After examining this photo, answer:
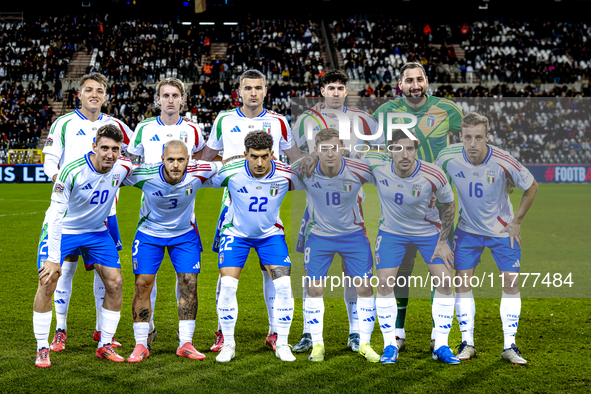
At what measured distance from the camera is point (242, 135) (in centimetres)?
526

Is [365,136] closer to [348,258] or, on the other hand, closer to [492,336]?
[348,258]

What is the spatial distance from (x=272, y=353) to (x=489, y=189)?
2476 millimetres

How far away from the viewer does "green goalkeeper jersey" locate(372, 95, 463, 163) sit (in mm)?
5168

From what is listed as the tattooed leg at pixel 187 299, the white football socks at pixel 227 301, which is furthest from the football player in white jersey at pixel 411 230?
the tattooed leg at pixel 187 299

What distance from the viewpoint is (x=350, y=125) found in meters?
5.24

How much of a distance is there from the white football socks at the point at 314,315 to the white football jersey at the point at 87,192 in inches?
78.4

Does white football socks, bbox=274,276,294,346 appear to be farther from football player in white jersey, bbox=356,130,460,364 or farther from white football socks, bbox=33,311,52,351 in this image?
white football socks, bbox=33,311,52,351

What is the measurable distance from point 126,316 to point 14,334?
1189 millimetres

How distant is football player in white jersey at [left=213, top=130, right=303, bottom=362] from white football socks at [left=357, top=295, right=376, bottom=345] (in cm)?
62

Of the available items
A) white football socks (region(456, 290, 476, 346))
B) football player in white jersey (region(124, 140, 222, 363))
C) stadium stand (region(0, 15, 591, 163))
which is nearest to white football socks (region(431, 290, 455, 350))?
white football socks (region(456, 290, 476, 346))

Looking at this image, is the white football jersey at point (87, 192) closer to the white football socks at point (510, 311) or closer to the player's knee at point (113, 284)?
the player's knee at point (113, 284)

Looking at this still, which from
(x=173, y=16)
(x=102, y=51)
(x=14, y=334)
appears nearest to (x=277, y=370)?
(x=14, y=334)

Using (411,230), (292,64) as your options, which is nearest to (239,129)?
(411,230)

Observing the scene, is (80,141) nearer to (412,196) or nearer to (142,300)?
(142,300)
